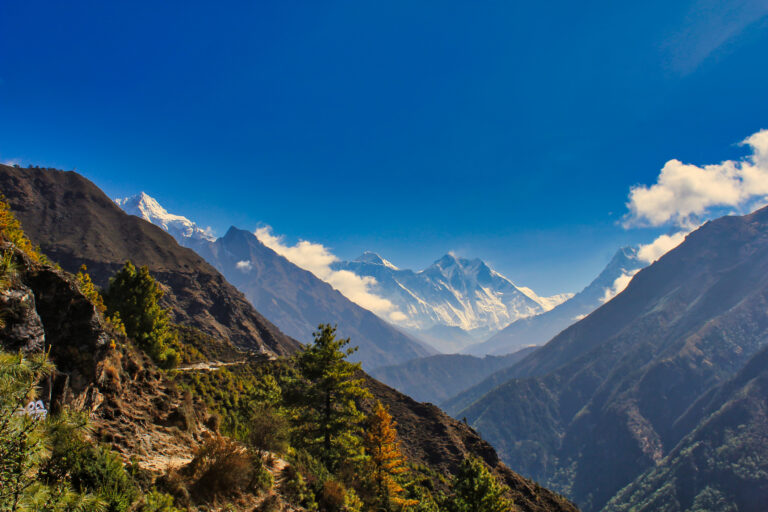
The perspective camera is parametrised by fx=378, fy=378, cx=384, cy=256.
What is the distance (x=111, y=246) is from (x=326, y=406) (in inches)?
5390

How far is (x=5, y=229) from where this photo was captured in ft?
56.3

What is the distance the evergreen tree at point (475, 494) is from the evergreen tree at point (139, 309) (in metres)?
24.2

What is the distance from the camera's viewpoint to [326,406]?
2369 centimetres

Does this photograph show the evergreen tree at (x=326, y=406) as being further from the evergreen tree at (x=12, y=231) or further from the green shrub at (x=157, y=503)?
the evergreen tree at (x=12, y=231)

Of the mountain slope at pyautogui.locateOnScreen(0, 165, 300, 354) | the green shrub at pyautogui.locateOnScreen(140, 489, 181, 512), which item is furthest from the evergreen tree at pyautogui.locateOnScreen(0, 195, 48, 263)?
the mountain slope at pyautogui.locateOnScreen(0, 165, 300, 354)

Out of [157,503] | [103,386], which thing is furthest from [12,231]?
[157,503]

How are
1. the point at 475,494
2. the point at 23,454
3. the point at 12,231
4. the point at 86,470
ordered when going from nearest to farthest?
the point at 23,454, the point at 86,470, the point at 12,231, the point at 475,494

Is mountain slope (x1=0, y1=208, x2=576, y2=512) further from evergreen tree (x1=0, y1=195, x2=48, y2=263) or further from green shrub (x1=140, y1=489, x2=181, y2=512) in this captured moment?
evergreen tree (x1=0, y1=195, x2=48, y2=263)

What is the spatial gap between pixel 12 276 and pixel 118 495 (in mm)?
6474

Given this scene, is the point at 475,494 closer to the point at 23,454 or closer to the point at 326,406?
Result: the point at 326,406

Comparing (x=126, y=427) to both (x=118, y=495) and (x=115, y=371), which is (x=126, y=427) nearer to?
(x=115, y=371)

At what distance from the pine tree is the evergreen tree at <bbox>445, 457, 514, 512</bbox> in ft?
11.5

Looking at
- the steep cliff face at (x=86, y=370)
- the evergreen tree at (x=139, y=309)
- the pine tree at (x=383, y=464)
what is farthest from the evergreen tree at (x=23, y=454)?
the evergreen tree at (x=139, y=309)

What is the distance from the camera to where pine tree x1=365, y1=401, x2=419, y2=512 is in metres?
21.4
